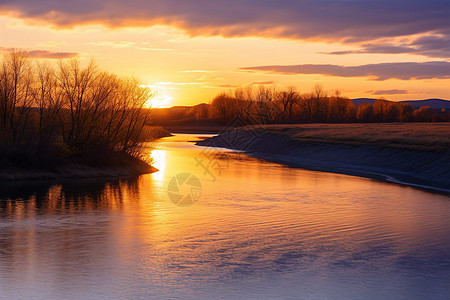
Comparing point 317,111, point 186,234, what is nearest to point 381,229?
point 186,234

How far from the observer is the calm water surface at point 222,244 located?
1261 centimetres

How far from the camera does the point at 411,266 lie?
14.8 metres

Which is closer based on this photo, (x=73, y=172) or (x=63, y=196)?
(x=63, y=196)

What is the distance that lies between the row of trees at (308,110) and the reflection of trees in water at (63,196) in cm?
9645

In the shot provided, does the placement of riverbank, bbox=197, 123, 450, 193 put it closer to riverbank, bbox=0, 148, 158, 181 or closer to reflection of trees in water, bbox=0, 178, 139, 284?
riverbank, bbox=0, 148, 158, 181

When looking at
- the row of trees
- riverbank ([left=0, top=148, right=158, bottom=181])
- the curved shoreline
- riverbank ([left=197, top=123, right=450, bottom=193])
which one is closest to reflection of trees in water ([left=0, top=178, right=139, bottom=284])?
the curved shoreline

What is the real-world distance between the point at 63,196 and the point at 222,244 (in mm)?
13612

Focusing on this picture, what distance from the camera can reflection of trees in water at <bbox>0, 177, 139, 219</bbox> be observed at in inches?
922

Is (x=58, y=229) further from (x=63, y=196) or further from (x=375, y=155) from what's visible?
(x=375, y=155)

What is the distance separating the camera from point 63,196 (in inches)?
1083

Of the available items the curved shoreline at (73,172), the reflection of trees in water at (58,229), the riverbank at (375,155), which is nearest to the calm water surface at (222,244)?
the reflection of trees in water at (58,229)

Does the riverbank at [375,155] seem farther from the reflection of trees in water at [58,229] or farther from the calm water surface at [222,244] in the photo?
the reflection of trees in water at [58,229]

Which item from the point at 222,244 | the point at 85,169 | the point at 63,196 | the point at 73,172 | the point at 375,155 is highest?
the point at 375,155

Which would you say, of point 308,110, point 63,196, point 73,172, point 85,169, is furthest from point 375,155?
point 308,110
